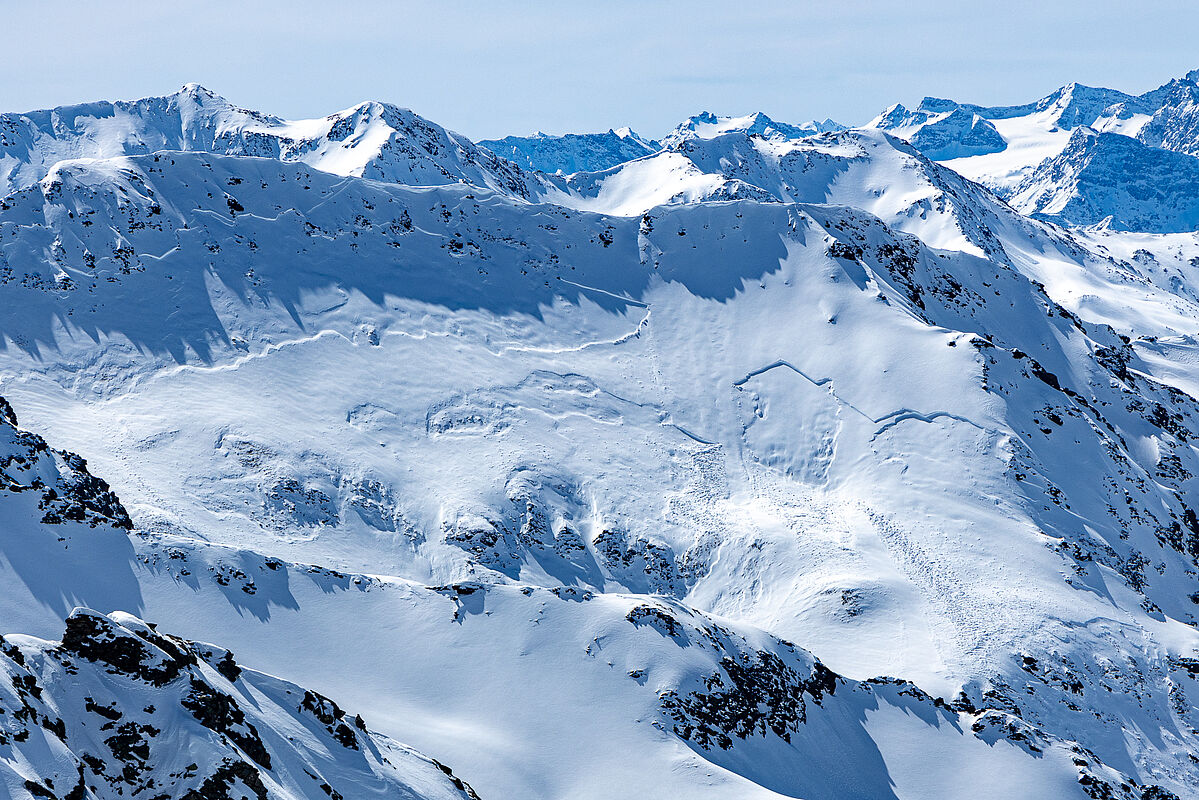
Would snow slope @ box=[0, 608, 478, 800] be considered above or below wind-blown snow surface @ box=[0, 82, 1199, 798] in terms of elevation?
above

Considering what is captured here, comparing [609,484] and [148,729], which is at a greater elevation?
[148,729]

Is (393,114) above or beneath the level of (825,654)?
above

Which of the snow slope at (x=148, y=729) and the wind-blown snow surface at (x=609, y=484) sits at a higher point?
the snow slope at (x=148, y=729)

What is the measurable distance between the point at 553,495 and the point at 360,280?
1188 inches

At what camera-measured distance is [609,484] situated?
249 ft

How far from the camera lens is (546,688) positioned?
49125 millimetres

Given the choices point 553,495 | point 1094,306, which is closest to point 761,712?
point 553,495

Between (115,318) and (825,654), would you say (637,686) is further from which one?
(115,318)

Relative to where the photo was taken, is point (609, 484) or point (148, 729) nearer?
point (148, 729)

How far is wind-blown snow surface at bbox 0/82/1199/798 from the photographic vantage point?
49375 mm

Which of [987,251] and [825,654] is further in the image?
[987,251]

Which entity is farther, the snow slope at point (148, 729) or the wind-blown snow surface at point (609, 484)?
the wind-blown snow surface at point (609, 484)

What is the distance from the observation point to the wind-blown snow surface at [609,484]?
49.4 meters

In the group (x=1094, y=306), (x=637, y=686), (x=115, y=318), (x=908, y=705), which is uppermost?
(x=115, y=318)
